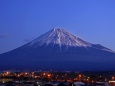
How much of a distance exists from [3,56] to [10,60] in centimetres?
649

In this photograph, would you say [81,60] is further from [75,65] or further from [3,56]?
[3,56]

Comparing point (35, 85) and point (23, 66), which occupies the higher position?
point (23, 66)

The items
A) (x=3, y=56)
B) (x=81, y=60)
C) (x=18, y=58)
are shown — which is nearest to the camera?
(x=18, y=58)

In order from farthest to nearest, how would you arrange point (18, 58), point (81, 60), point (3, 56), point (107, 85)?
1. point (81, 60)
2. point (3, 56)
3. point (18, 58)
4. point (107, 85)

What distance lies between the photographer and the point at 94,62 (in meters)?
137

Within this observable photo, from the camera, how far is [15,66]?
376 feet

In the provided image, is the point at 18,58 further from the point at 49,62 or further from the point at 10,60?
the point at 49,62

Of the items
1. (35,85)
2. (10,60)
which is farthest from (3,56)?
(35,85)

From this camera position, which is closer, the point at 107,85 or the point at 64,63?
the point at 107,85

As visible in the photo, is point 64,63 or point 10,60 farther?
point 64,63

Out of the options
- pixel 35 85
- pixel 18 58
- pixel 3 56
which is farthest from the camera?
pixel 3 56

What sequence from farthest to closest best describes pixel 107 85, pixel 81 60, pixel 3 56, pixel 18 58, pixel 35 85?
1. pixel 81 60
2. pixel 3 56
3. pixel 18 58
4. pixel 35 85
5. pixel 107 85

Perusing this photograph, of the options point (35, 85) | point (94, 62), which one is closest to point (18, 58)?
point (94, 62)

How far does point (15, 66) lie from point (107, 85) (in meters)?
77.4
